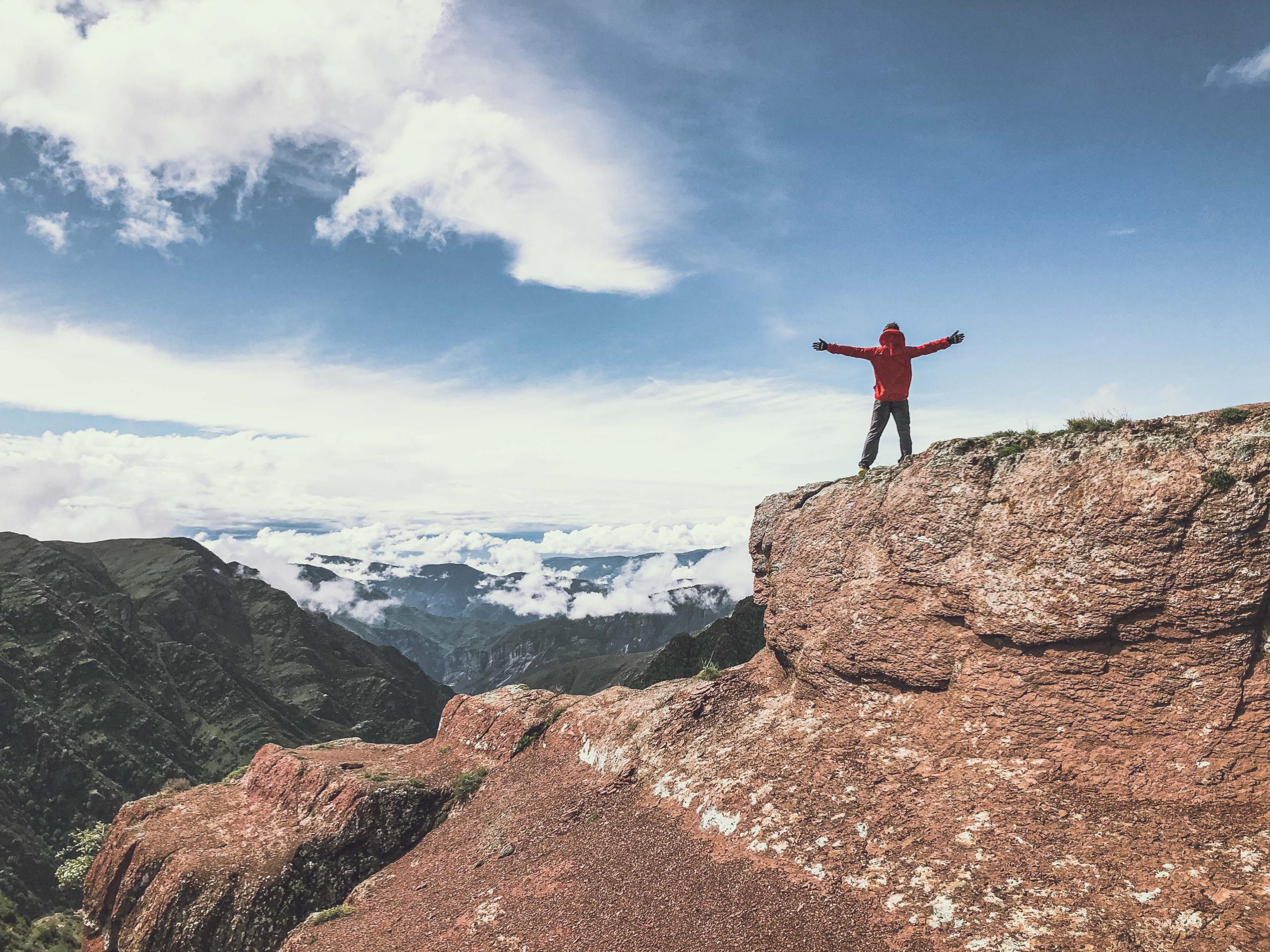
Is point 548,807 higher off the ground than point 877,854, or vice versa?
point 877,854

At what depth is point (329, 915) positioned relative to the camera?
70.9 ft

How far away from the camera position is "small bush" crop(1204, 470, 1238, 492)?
514 inches

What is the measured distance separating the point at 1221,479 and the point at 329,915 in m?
29.0

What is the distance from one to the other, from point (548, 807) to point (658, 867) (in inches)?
284

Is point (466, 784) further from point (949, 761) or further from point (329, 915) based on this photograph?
point (949, 761)

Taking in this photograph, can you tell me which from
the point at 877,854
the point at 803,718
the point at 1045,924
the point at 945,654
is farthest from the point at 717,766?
the point at 1045,924

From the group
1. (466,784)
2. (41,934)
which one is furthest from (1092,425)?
(41,934)

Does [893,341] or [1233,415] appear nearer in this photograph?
[1233,415]

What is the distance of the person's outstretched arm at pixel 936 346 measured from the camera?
21031 mm

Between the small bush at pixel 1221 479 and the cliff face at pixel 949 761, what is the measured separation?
0.13 ft

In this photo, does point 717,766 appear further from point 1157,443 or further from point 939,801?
point 1157,443

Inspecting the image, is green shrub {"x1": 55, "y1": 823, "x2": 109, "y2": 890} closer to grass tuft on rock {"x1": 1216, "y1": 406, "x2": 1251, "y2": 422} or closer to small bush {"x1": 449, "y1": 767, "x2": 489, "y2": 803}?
small bush {"x1": 449, "y1": 767, "x2": 489, "y2": 803}

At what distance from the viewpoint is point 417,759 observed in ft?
103

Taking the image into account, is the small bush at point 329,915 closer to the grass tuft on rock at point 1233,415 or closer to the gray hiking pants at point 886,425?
the gray hiking pants at point 886,425
